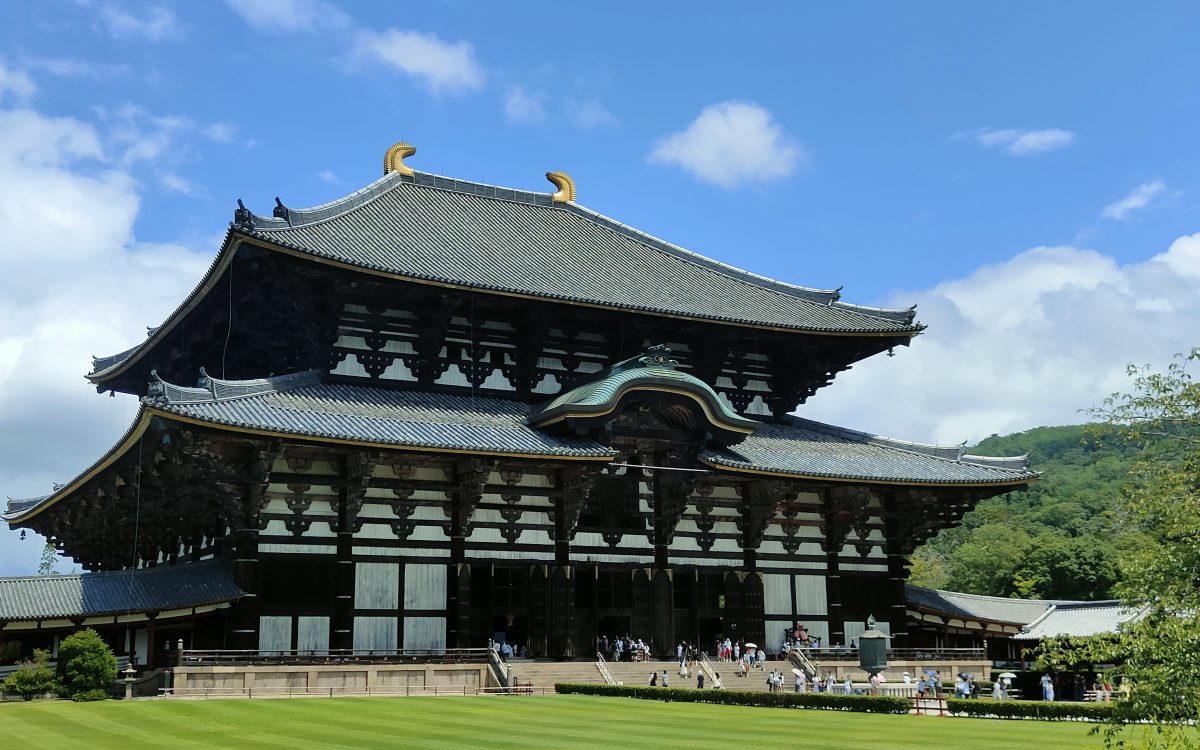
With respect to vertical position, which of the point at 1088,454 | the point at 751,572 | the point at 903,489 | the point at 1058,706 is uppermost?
the point at 1088,454

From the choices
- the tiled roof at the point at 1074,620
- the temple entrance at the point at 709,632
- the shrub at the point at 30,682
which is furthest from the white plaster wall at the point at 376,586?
the tiled roof at the point at 1074,620

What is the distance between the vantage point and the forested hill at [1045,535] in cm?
8362

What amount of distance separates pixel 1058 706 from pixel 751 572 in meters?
15.9

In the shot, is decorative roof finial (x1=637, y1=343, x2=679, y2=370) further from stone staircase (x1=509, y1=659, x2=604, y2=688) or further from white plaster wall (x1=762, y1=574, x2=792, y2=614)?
stone staircase (x1=509, y1=659, x2=604, y2=688)

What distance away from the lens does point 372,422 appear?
124 feet

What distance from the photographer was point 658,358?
42.1 meters

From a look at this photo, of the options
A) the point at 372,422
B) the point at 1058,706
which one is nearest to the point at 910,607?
the point at 1058,706

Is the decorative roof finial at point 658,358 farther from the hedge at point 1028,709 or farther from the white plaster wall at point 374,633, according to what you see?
the hedge at point 1028,709

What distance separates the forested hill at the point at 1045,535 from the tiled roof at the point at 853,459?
2.38 metres

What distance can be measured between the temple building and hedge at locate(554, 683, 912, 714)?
5.41 metres

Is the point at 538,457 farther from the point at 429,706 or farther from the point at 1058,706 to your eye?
the point at 1058,706

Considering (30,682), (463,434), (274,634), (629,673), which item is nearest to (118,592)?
(30,682)

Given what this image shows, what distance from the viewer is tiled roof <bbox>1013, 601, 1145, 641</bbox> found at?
6078 cm

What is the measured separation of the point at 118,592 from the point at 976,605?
39671mm
